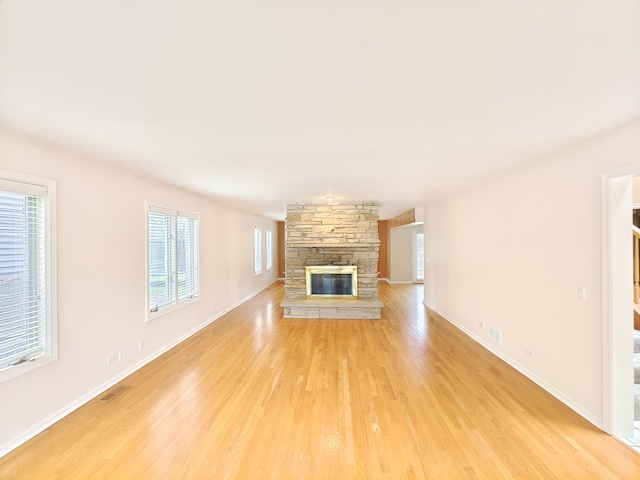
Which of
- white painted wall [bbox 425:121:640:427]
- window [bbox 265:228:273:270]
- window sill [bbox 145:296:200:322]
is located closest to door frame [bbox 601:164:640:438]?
white painted wall [bbox 425:121:640:427]

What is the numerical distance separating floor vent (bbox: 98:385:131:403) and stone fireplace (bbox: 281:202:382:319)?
330 centimetres

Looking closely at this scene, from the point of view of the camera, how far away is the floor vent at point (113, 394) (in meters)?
3.00

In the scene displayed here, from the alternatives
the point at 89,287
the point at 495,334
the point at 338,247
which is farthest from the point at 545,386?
the point at 89,287

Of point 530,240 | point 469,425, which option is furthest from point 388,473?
point 530,240

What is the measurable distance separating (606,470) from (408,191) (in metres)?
3.85

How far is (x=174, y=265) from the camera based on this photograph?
15.2 ft

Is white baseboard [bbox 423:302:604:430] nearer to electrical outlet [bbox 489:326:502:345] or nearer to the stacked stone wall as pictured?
electrical outlet [bbox 489:326:502:345]

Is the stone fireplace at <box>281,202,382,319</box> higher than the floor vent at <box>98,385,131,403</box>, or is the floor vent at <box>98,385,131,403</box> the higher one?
the stone fireplace at <box>281,202,382,319</box>

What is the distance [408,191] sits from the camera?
5.09m

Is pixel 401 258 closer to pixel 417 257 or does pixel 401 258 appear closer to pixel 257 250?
pixel 417 257

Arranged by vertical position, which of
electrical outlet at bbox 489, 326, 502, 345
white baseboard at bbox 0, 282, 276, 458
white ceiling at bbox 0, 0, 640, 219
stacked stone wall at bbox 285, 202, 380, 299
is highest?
white ceiling at bbox 0, 0, 640, 219

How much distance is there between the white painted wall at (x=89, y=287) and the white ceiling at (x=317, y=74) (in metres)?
0.32

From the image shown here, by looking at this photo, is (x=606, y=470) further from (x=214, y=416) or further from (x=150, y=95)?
(x=150, y=95)

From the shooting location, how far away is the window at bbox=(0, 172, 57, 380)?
226 cm
